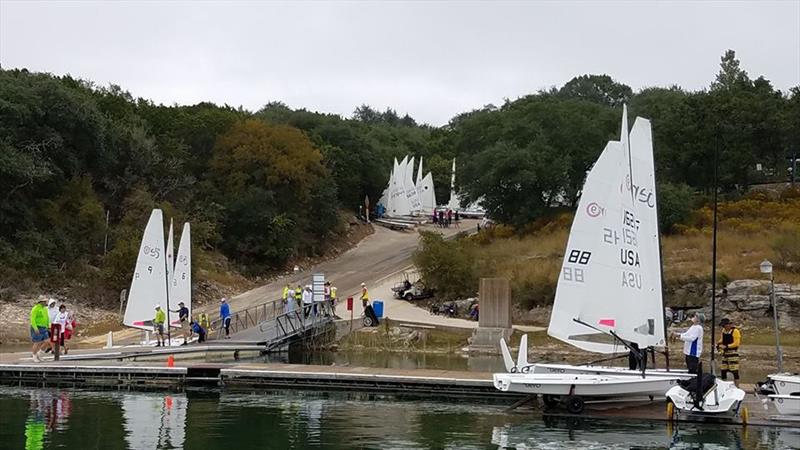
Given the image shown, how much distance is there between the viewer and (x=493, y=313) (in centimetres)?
3909

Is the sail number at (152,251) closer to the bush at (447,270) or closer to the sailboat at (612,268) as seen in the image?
the bush at (447,270)

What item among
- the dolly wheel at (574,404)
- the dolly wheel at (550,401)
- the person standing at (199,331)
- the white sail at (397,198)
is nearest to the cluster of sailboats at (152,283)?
the person standing at (199,331)

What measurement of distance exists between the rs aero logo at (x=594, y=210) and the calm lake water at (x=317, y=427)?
504cm

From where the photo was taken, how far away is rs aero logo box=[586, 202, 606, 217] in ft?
81.5

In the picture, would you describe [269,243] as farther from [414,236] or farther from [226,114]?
[414,236]

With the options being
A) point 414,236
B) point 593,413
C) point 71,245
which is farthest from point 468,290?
point 414,236

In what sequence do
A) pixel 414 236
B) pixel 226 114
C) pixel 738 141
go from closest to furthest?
pixel 738 141
pixel 226 114
pixel 414 236

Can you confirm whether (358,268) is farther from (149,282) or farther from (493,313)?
(149,282)

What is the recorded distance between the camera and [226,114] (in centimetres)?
6794

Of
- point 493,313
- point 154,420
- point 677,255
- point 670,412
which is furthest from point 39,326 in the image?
point 677,255

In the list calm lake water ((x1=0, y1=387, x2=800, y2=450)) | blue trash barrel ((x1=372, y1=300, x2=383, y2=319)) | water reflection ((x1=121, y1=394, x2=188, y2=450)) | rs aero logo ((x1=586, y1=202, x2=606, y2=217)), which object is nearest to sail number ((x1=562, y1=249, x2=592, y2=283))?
rs aero logo ((x1=586, y1=202, x2=606, y2=217))

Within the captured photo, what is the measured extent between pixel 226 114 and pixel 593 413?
48.0 m

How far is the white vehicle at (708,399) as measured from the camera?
22.5 m

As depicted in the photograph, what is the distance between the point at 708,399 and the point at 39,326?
20848mm
